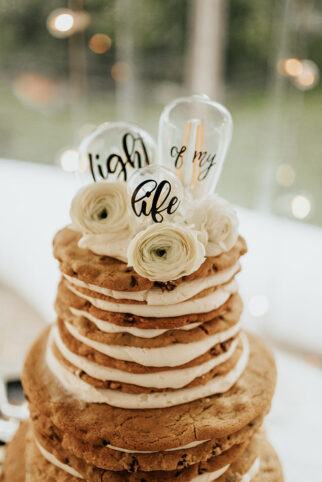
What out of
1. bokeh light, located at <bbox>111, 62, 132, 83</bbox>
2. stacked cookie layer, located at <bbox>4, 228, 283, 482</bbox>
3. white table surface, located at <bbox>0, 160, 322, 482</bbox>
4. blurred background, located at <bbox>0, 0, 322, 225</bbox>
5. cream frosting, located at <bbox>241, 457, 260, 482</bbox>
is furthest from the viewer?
bokeh light, located at <bbox>111, 62, 132, 83</bbox>

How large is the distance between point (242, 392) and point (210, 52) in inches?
115

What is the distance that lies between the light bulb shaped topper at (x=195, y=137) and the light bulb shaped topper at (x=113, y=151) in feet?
0.26

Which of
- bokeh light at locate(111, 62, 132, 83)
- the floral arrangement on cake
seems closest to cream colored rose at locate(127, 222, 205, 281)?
the floral arrangement on cake

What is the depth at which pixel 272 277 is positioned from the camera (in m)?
3.16

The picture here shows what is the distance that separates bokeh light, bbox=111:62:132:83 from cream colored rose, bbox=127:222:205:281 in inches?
134

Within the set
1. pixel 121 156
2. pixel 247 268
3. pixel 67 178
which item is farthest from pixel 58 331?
pixel 67 178

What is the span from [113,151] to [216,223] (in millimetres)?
356

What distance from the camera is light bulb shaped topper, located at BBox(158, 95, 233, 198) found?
139cm

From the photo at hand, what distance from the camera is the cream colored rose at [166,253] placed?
1.20 meters

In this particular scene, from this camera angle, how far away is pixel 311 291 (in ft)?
9.87

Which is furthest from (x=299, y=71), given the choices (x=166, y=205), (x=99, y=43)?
(x=99, y=43)

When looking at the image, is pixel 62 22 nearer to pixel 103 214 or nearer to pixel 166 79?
pixel 166 79

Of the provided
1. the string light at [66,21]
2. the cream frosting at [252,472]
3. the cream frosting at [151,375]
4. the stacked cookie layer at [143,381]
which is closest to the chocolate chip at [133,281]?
the stacked cookie layer at [143,381]

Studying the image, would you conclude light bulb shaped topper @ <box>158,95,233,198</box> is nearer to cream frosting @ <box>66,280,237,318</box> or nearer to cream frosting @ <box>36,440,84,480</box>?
cream frosting @ <box>66,280,237,318</box>
